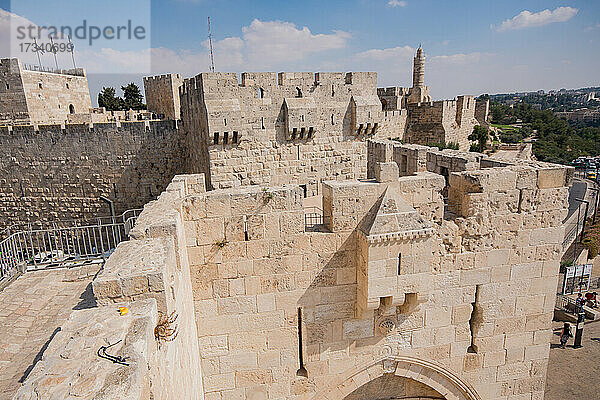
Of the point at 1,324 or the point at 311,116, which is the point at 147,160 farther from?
the point at 1,324

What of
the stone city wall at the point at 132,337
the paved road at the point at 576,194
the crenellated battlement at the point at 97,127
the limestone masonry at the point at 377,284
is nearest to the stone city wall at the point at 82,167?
the crenellated battlement at the point at 97,127

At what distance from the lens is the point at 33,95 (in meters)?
17.7

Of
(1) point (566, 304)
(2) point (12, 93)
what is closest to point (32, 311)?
(2) point (12, 93)

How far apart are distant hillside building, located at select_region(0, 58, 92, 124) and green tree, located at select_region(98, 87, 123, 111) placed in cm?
1827

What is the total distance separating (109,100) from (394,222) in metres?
41.3

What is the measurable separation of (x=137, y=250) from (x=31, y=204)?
Result: 16.0 m

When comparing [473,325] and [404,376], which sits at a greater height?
[473,325]

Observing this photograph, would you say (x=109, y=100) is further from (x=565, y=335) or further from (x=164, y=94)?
(x=565, y=335)

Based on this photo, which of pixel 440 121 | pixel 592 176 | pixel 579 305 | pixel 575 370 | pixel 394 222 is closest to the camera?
pixel 394 222

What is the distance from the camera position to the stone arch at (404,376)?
4.95 m

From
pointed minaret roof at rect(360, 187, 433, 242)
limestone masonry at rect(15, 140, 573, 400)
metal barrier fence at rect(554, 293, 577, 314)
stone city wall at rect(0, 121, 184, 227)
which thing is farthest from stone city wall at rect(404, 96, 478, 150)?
pointed minaret roof at rect(360, 187, 433, 242)

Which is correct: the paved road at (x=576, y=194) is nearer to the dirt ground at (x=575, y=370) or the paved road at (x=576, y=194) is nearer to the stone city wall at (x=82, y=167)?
the dirt ground at (x=575, y=370)

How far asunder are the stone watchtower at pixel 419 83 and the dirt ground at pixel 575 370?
18.8 m

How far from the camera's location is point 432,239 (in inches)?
178
